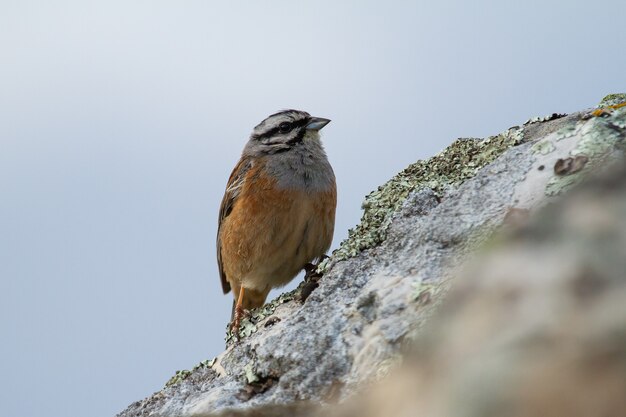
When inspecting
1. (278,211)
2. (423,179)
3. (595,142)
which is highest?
(278,211)

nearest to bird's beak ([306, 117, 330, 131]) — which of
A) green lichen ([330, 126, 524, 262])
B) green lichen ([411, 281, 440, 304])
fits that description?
green lichen ([330, 126, 524, 262])

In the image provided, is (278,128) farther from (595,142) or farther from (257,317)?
(595,142)

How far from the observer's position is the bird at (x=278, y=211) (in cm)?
739

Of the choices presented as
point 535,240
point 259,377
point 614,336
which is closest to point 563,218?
point 535,240

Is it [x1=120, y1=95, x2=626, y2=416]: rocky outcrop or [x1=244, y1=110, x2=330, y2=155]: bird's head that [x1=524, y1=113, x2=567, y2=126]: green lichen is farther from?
[x1=244, y1=110, x2=330, y2=155]: bird's head

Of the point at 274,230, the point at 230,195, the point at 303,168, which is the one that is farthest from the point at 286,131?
the point at 274,230

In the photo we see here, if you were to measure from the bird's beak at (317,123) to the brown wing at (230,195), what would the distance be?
2.03ft

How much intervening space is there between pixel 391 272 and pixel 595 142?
3.81 feet

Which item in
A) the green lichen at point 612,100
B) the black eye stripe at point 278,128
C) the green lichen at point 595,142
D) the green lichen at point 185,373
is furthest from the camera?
the black eye stripe at point 278,128

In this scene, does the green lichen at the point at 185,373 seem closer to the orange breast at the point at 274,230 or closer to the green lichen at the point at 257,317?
the green lichen at the point at 257,317

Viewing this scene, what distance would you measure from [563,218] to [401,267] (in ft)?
8.43

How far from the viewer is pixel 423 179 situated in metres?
5.47

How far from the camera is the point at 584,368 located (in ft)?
5.60

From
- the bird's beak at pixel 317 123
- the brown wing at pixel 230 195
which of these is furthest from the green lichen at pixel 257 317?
the bird's beak at pixel 317 123
